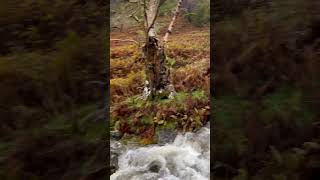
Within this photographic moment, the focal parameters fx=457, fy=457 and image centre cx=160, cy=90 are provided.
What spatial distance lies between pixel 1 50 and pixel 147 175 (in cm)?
119

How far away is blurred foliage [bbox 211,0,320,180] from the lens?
1983 mm

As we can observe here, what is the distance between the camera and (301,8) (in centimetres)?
200

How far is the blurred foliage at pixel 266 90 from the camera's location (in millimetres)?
1983

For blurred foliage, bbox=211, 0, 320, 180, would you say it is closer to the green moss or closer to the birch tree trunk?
the green moss

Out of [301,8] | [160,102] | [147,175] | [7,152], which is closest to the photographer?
[7,152]

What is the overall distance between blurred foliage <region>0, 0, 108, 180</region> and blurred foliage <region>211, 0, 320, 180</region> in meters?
0.58

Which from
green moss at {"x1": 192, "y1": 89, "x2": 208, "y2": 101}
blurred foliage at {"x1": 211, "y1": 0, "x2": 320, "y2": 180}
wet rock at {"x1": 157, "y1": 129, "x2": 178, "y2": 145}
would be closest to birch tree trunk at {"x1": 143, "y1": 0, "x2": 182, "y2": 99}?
green moss at {"x1": 192, "y1": 89, "x2": 208, "y2": 101}

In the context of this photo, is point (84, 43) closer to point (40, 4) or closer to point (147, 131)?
point (40, 4)

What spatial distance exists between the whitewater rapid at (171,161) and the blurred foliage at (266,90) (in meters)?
0.47

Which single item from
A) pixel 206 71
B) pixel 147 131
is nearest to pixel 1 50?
pixel 147 131

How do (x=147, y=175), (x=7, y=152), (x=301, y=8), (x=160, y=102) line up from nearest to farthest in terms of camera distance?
1. (x=7, y=152)
2. (x=301, y=8)
3. (x=147, y=175)
4. (x=160, y=102)

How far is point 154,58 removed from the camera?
2963 millimetres

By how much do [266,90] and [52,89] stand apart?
960 mm

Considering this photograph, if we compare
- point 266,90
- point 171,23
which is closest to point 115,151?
point 171,23
